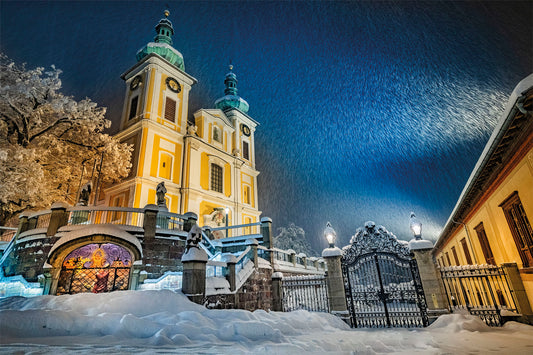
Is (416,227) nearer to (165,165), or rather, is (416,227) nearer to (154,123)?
(165,165)

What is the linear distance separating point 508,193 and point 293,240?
63.1 m

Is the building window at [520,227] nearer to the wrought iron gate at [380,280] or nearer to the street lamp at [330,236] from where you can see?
the wrought iron gate at [380,280]

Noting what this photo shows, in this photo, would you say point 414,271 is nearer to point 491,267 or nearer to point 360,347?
point 491,267

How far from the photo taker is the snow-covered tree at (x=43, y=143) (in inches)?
557

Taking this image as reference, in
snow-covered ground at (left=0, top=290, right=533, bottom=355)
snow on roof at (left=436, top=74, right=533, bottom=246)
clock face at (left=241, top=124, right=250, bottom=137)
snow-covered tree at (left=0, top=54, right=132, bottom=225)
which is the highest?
clock face at (left=241, top=124, right=250, bottom=137)

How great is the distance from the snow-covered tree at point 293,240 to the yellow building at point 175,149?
118 feet

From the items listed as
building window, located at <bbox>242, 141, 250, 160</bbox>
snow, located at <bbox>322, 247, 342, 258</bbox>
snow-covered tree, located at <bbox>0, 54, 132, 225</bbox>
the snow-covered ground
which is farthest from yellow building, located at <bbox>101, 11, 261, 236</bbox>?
snow, located at <bbox>322, 247, 342, 258</bbox>

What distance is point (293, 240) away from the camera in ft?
229

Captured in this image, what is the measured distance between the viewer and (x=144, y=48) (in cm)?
3053

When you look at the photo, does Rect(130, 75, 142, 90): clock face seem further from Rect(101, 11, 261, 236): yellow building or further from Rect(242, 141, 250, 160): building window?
Rect(242, 141, 250, 160): building window

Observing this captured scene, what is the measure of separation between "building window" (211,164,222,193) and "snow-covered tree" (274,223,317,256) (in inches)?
1611

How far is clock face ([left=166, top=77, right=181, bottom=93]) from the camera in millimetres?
28938

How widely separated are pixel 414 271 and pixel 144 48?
33919mm

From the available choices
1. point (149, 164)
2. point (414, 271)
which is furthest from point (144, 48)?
point (414, 271)
